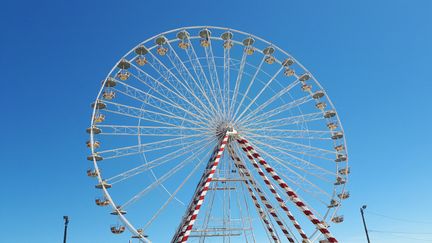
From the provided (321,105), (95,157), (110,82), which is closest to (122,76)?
(110,82)

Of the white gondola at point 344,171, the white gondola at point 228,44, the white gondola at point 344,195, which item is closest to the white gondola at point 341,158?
the white gondola at point 344,171

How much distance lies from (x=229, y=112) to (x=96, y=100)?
8.64m

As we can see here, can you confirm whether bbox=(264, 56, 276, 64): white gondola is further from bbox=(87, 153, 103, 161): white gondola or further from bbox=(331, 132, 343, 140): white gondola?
bbox=(87, 153, 103, 161): white gondola

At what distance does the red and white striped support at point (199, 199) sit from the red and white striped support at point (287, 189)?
4.66 feet

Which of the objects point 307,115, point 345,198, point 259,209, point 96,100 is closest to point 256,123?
point 307,115

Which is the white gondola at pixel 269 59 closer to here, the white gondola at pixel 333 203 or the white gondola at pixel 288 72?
the white gondola at pixel 288 72

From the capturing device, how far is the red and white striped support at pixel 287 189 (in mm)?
→ 21125

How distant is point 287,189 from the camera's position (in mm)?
23297

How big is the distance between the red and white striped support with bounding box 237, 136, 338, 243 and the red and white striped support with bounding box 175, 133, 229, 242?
1.42m

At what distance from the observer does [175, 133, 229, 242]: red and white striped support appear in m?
21.3

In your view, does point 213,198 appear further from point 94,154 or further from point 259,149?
point 94,154

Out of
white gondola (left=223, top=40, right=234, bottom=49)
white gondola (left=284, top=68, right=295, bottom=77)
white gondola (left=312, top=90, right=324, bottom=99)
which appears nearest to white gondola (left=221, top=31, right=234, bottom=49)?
white gondola (left=223, top=40, right=234, bottom=49)

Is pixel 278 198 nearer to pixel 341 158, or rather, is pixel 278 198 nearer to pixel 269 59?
pixel 341 158

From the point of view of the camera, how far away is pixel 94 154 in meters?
24.1
